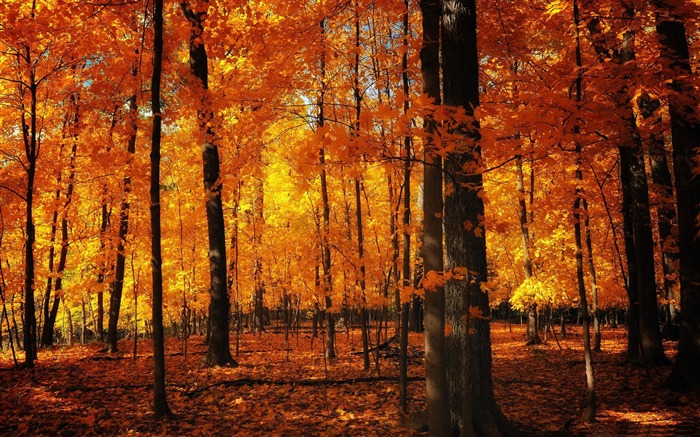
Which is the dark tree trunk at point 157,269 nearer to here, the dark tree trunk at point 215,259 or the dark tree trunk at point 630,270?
the dark tree trunk at point 215,259

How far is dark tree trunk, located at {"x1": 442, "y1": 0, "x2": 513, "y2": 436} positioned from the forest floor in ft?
3.02

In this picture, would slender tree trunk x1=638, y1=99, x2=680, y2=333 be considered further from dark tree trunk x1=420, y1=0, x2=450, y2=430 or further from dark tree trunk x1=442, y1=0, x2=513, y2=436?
dark tree trunk x1=420, y1=0, x2=450, y2=430

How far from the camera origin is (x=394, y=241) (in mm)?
8438

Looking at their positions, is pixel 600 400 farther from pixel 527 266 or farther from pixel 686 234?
pixel 527 266

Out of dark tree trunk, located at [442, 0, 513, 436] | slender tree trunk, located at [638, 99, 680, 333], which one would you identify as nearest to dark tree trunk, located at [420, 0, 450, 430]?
dark tree trunk, located at [442, 0, 513, 436]

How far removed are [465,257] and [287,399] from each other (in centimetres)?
444

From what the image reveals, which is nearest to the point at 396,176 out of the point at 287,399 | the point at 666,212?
the point at 287,399

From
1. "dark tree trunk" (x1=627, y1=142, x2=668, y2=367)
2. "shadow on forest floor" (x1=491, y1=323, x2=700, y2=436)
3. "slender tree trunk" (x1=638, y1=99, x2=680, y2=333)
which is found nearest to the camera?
"shadow on forest floor" (x1=491, y1=323, x2=700, y2=436)

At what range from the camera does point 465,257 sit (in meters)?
5.24

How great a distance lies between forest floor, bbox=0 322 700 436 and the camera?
5.96 meters

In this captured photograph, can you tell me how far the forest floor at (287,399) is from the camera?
5.96 meters

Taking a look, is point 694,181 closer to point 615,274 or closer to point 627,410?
point 627,410

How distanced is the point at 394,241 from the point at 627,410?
15.0ft

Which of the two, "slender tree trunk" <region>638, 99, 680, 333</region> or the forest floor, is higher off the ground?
"slender tree trunk" <region>638, 99, 680, 333</region>
